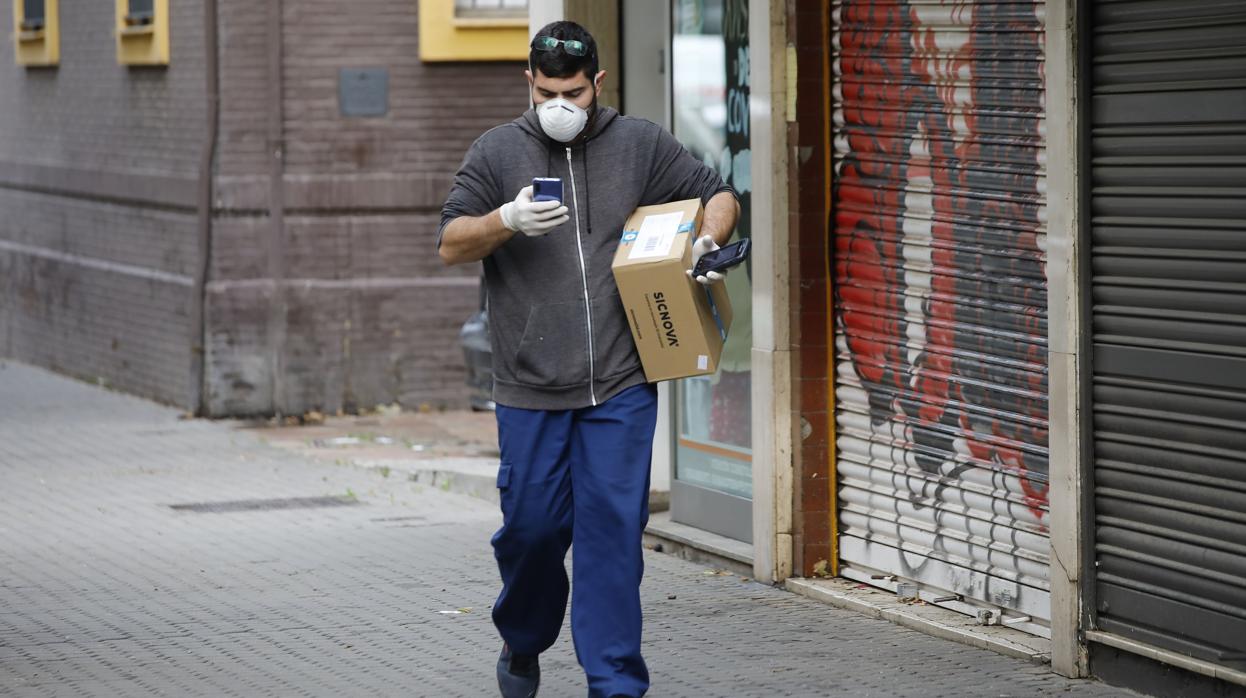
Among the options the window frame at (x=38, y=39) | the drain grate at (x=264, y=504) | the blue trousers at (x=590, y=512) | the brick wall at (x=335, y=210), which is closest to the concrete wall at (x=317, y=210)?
the brick wall at (x=335, y=210)

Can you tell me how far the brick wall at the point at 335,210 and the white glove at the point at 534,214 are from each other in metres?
9.32

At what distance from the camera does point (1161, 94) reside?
612 centimetres

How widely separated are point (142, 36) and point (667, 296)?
11.3 m

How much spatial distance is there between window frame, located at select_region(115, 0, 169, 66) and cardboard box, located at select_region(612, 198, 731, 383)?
1042 cm

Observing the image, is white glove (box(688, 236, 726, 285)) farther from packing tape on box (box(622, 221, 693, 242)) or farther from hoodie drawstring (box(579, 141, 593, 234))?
hoodie drawstring (box(579, 141, 593, 234))

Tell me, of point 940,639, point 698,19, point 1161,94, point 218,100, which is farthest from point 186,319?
point 1161,94

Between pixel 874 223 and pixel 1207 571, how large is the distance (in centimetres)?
234

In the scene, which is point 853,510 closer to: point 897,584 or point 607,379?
point 897,584

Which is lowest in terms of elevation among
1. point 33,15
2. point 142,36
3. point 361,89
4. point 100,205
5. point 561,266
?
point 561,266

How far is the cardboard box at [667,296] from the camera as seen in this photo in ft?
19.5

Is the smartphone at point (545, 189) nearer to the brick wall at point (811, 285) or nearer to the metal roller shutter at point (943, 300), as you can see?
the metal roller shutter at point (943, 300)

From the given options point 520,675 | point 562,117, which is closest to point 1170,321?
point 562,117

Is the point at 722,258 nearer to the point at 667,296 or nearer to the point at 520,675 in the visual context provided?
the point at 667,296

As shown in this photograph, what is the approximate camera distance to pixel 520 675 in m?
6.34
